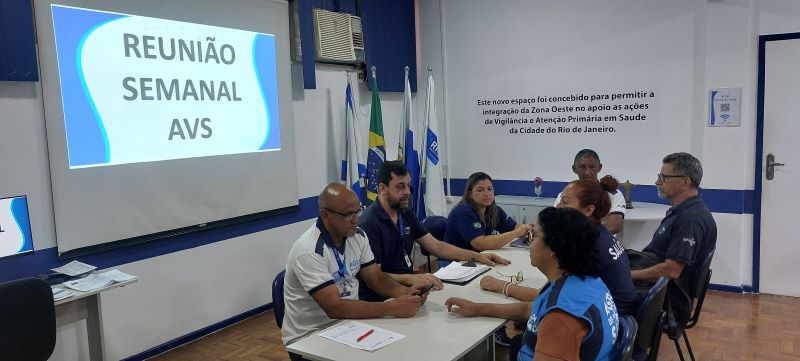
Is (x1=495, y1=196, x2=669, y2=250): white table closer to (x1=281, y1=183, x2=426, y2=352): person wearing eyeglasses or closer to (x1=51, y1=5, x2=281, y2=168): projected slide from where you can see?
(x1=51, y1=5, x2=281, y2=168): projected slide

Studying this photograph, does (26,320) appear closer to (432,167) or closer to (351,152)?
(351,152)

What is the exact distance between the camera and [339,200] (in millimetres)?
2242

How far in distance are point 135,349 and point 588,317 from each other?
3.03m

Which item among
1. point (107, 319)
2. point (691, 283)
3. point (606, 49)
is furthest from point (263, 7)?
point (691, 283)

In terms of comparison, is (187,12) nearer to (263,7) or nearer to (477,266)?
(263,7)

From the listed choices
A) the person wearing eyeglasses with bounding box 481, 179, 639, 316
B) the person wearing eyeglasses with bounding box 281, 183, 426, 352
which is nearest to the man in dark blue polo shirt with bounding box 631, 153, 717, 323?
the person wearing eyeglasses with bounding box 481, 179, 639, 316

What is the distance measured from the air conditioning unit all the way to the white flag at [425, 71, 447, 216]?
2.80 feet

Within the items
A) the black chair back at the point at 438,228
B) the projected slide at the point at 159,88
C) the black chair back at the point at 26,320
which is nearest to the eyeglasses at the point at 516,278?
the black chair back at the point at 438,228

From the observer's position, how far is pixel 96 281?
9.30 ft

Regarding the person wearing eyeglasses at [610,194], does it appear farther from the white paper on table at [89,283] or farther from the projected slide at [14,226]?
the projected slide at [14,226]

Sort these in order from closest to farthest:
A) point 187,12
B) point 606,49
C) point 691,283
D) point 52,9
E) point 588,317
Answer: point 588,317
point 691,283
point 52,9
point 187,12
point 606,49

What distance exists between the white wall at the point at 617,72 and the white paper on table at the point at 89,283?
3.77m

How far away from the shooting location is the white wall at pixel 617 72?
14.2ft

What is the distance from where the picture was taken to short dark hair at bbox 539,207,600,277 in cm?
162
